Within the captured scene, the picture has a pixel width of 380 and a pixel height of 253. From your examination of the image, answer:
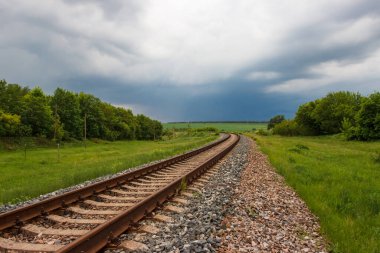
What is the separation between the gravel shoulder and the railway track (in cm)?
165

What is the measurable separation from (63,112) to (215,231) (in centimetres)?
7090

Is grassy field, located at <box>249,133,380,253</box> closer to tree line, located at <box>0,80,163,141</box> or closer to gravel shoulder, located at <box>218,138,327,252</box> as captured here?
gravel shoulder, located at <box>218,138,327,252</box>

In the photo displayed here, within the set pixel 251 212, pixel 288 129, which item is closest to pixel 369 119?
pixel 288 129

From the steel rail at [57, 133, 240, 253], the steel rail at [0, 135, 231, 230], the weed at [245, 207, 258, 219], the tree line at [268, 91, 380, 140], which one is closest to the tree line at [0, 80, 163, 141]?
the tree line at [268, 91, 380, 140]

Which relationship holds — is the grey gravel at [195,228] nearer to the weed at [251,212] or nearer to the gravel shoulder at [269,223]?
the gravel shoulder at [269,223]

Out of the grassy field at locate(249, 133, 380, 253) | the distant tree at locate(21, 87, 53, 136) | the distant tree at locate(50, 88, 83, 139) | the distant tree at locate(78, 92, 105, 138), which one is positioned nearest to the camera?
the grassy field at locate(249, 133, 380, 253)

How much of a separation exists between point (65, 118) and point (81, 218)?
227ft

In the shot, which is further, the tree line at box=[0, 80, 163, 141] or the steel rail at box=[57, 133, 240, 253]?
the tree line at box=[0, 80, 163, 141]

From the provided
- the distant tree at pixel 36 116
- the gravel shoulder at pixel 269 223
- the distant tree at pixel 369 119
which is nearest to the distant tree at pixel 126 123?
the distant tree at pixel 36 116

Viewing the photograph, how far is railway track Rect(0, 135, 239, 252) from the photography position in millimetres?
4766

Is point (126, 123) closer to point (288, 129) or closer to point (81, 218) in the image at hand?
point (288, 129)

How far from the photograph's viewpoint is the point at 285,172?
44.9 ft

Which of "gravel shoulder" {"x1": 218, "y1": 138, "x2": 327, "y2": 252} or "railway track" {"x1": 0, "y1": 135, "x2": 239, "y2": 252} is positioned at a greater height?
"railway track" {"x1": 0, "y1": 135, "x2": 239, "y2": 252}

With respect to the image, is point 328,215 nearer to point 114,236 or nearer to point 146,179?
point 114,236
